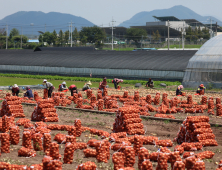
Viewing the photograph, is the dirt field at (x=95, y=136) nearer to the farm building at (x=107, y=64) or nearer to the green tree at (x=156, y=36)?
the farm building at (x=107, y=64)

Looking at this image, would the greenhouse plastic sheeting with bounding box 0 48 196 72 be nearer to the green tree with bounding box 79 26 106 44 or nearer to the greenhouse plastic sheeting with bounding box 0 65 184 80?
the greenhouse plastic sheeting with bounding box 0 65 184 80

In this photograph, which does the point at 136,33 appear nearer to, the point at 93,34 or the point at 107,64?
the point at 93,34

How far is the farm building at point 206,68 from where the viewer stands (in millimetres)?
42688

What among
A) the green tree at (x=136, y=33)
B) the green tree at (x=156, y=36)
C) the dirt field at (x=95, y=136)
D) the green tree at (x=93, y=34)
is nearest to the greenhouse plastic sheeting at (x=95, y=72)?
the dirt field at (x=95, y=136)

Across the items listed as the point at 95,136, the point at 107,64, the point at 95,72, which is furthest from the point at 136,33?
the point at 95,136

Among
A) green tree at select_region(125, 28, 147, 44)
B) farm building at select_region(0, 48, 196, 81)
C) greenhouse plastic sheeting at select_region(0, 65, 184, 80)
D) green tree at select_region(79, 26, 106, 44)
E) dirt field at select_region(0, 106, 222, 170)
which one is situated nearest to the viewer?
dirt field at select_region(0, 106, 222, 170)

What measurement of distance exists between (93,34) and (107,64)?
265ft

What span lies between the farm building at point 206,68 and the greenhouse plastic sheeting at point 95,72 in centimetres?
412

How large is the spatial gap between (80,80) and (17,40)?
326ft

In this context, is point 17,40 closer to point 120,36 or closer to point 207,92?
point 120,36

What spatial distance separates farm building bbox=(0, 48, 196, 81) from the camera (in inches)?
2051

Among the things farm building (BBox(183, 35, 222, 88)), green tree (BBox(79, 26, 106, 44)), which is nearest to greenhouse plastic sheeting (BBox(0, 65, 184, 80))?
farm building (BBox(183, 35, 222, 88))

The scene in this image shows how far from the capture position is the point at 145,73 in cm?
5322

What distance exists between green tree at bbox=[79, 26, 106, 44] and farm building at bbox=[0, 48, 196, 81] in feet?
201
